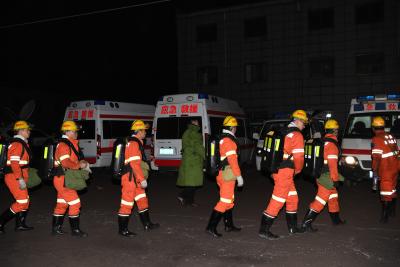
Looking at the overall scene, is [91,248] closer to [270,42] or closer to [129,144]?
[129,144]

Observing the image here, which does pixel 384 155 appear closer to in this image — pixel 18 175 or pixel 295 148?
pixel 295 148

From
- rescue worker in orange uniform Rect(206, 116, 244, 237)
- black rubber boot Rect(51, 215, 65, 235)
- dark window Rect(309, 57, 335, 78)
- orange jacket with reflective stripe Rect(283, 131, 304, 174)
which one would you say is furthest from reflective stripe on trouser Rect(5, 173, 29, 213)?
dark window Rect(309, 57, 335, 78)

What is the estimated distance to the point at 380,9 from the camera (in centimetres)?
2269

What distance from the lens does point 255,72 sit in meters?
25.7

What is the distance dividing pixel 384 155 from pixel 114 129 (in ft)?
31.4

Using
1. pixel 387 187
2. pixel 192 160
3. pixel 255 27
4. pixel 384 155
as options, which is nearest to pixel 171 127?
pixel 192 160

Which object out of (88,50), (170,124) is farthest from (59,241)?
(88,50)

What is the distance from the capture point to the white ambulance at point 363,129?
985cm

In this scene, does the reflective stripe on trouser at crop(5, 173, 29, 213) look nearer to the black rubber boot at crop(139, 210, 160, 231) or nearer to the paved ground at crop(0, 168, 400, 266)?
the paved ground at crop(0, 168, 400, 266)

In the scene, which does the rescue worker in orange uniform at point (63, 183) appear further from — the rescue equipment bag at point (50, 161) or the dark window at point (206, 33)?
the dark window at point (206, 33)

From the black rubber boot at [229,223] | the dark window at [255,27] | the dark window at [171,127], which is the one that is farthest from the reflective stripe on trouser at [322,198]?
the dark window at [255,27]

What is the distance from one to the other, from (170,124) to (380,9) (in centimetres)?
1617

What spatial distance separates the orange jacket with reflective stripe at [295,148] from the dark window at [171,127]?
640 cm

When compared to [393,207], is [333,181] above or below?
above
